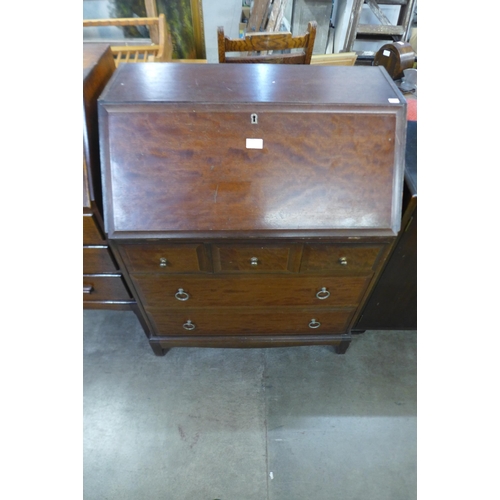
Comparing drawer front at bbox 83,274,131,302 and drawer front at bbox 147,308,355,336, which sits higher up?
drawer front at bbox 83,274,131,302

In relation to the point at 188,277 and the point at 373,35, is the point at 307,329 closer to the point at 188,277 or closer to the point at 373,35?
the point at 188,277

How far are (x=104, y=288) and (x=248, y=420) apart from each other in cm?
95

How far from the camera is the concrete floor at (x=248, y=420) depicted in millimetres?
1499

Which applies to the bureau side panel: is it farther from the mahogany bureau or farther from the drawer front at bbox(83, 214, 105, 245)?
the drawer front at bbox(83, 214, 105, 245)

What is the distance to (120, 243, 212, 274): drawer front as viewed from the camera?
120 centimetres

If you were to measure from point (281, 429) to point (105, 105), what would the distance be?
1.58 m

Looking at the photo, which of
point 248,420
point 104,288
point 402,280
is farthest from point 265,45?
point 248,420

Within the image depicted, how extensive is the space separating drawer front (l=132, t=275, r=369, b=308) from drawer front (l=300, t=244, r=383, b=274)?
6 cm

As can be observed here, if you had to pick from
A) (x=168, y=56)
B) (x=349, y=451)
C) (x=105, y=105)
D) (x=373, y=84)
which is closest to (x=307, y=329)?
(x=349, y=451)

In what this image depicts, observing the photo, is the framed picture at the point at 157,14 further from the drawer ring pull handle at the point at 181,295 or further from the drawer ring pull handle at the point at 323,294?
the drawer ring pull handle at the point at 323,294

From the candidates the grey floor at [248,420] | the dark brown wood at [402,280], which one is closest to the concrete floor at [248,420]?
the grey floor at [248,420]

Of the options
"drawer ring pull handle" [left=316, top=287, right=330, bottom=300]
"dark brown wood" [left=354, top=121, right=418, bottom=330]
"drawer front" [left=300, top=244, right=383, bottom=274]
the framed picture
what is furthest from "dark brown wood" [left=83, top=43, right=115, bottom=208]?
Result: the framed picture

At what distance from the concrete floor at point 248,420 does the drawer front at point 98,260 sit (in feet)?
1.84

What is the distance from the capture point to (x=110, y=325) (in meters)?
1.98
